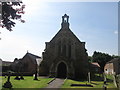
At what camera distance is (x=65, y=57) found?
30156 millimetres

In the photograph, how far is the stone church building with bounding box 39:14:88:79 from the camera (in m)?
30.0

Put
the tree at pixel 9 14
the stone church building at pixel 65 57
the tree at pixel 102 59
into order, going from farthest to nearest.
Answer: the tree at pixel 102 59 → the stone church building at pixel 65 57 → the tree at pixel 9 14

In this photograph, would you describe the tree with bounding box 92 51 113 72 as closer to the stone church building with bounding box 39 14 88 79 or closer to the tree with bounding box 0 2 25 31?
the stone church building with bounding box 39 14 88 79

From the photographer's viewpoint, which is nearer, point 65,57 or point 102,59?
point 65,57

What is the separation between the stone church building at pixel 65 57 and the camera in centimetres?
2995

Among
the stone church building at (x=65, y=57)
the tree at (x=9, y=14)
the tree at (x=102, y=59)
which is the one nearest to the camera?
the tree at (x=9, y=14)

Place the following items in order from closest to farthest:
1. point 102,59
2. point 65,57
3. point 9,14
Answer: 1. point 9,14
2. point 65,57
3. point 102,59

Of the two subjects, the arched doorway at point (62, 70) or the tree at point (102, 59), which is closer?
the arched doorway at point (62, 70)

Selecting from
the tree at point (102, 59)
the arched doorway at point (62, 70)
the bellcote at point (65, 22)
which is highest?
the bellcote at point (65, 22)

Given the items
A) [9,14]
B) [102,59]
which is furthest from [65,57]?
[102,59]

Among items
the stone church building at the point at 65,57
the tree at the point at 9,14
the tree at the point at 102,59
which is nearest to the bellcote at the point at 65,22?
the stone church building at the point at 65,57

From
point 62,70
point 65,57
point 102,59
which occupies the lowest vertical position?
point 62,70

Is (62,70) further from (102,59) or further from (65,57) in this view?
(102,59)

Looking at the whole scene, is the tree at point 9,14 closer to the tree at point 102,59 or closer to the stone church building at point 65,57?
the stone church building at point 65,57
